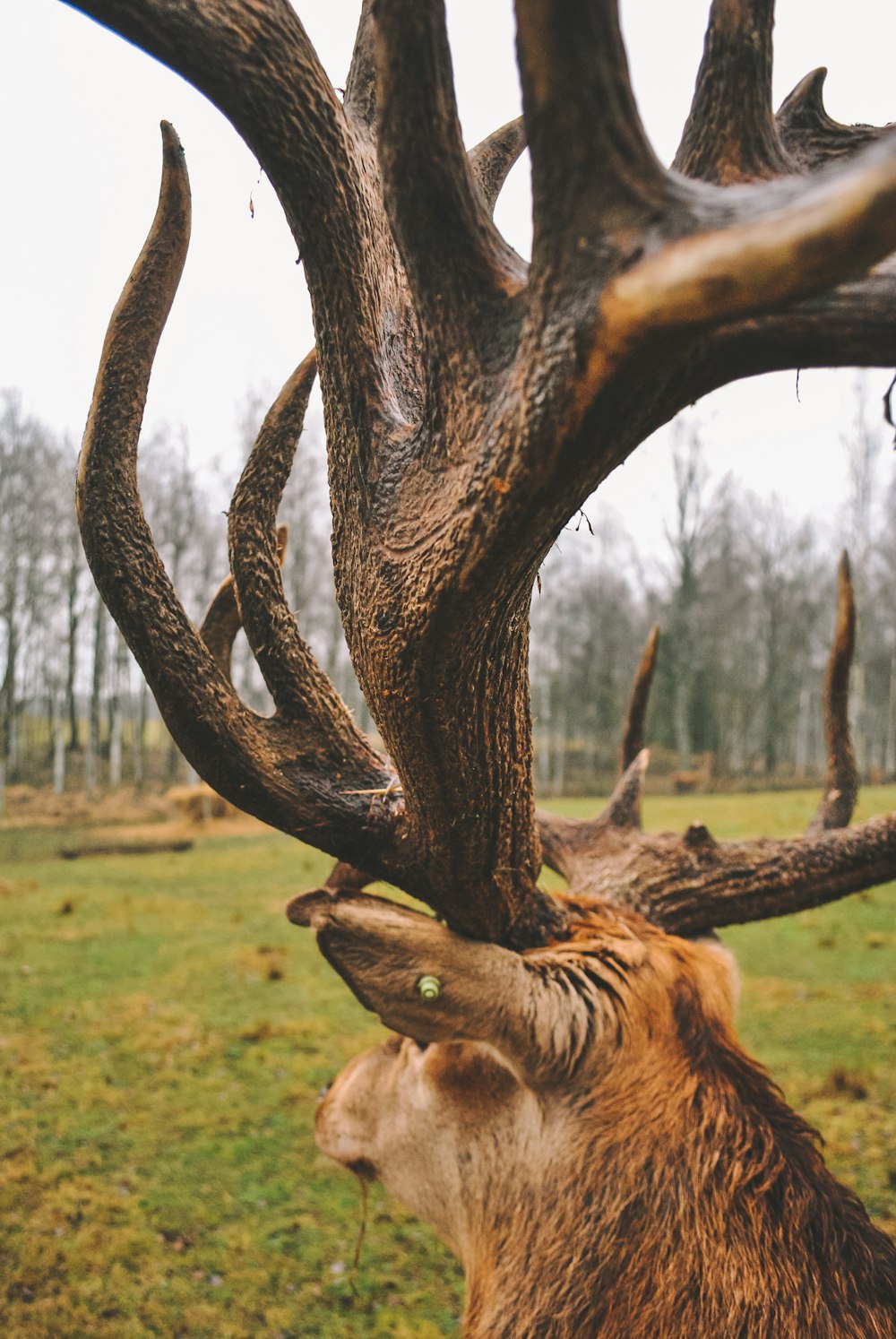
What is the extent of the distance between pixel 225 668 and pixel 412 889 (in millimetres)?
822

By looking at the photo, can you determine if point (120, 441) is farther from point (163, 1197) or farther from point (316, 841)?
point (163, 1197)

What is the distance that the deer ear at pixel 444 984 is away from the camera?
5.54 ft

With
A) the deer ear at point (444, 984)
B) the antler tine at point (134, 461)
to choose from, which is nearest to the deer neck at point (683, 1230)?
the deer ear at point (444, 984)

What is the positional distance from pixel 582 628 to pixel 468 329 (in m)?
35.9

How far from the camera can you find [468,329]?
1.11 meters

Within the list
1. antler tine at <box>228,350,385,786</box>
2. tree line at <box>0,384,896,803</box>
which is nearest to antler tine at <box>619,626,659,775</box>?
antler tine at <box>228,350,385,786</box>

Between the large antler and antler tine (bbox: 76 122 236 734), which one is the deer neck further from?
antler tine (bbox: 76 122 236 734)

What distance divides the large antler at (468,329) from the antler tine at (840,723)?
58.1 inches

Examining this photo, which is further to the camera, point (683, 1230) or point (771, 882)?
point (771, 882)

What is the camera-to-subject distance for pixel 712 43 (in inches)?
41.1

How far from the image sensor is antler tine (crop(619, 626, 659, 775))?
3.18m

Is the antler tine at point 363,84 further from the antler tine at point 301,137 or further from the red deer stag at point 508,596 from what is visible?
the antler tine at point 301,137

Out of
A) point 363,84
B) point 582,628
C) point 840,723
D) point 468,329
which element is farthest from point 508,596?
point 582,628

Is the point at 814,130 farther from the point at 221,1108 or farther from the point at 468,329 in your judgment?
the point at 221,1108
